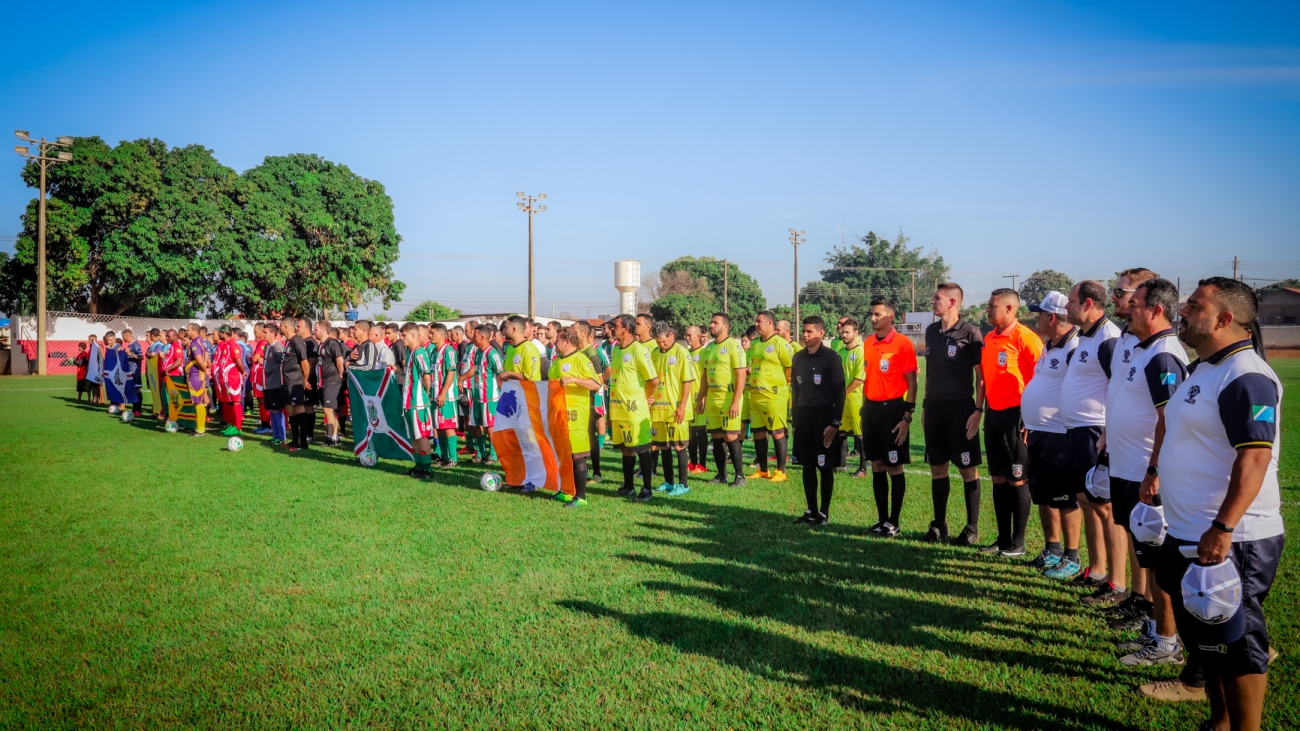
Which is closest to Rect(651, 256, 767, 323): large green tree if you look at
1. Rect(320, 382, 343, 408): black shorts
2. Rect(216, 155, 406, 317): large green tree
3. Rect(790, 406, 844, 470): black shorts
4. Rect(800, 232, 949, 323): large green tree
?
Rect(800, 232, 949, 323): large green tree

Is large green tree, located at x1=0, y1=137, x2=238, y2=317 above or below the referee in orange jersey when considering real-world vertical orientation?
above

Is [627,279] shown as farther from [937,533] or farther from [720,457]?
[937,533]

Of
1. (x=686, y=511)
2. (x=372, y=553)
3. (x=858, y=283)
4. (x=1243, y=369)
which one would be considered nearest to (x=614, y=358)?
(x=686, y=511)

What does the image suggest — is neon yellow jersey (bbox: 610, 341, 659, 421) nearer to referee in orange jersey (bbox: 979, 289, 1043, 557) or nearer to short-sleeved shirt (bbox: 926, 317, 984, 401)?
short-sleeved shirt (bbox: 926, 317, 984, 401)

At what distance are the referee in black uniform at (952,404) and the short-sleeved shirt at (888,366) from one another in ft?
0.73

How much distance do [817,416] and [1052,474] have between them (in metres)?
2.23

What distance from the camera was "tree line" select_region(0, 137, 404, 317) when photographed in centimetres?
3506

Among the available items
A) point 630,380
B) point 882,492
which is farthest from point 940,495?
point 630,380

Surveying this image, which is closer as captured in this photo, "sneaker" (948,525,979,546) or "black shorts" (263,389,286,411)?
"sneaker" (948,525,979,546)

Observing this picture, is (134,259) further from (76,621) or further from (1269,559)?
(1269,559)

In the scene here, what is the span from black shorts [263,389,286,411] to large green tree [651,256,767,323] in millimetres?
55687

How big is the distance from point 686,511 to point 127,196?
38.0 meters

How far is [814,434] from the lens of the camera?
24.2ft

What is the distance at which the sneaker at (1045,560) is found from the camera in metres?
5.88
